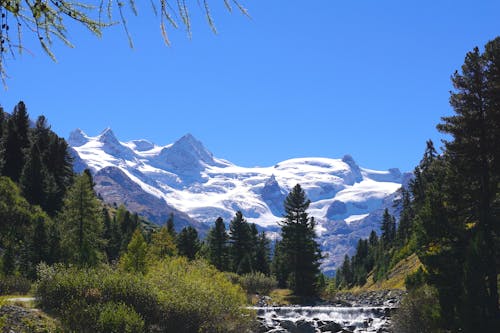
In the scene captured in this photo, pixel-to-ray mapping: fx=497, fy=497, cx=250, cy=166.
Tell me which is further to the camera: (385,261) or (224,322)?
(385,261)

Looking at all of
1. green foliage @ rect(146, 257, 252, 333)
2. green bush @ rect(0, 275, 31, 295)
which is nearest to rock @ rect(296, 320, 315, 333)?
green foliage @ rect(146, 257, 252, 333)

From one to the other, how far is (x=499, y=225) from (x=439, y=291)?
6.35 m

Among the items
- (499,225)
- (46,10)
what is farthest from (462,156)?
(46,10)

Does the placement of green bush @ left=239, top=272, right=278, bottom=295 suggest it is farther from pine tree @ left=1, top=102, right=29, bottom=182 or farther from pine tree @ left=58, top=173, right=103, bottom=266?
pine tree @ left=1, top=102, right=29, bottom=182

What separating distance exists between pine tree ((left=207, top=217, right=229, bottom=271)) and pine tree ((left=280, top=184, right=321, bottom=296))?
22.5m

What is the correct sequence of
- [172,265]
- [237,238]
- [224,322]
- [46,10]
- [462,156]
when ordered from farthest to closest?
[237,238] → [172,265] → [224,322] → [462,156] → [46,10]

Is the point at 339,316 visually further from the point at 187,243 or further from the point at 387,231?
the point at 387,231

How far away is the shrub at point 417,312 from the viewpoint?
3331 cm

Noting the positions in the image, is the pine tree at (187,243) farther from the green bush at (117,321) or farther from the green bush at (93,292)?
the green bush at (117,321)

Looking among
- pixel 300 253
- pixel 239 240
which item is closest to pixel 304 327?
pixel 300 253

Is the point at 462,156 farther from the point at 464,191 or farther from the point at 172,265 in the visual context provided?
the point at 172,265

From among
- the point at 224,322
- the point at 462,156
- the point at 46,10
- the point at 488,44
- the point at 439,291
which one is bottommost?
the point at 224,322

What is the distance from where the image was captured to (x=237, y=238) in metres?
106

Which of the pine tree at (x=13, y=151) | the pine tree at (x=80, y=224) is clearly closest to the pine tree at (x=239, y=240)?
the pine tree at (x=13, y=151)
